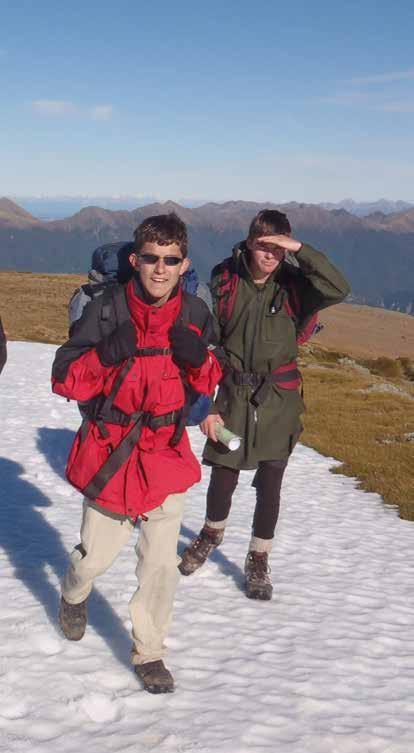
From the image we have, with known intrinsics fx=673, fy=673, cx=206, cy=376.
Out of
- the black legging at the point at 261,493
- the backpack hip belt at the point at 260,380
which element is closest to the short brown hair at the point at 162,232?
the backpack hip belt at the point at 260,380

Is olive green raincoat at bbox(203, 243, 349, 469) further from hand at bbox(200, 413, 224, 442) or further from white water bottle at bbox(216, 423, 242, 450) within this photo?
white water bottle at bbox(216, 423, 242, 450)

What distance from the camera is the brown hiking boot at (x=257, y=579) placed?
703 cm

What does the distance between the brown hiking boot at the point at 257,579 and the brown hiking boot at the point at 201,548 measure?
1.29 ft

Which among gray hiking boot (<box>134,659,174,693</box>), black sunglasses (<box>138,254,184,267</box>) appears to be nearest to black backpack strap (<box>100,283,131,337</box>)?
black sunglasses (<box>138,254,184,267</box>)

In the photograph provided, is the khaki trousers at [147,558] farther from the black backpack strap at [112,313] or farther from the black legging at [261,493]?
the black legging at [261,493]

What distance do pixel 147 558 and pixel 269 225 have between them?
2951 mm

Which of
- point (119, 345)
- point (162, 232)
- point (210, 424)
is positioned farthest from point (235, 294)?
point (119, 345)

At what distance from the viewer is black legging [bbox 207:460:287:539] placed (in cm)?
660

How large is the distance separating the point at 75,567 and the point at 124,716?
1067 mm

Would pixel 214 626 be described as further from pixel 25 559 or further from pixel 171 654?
pixel 25 559

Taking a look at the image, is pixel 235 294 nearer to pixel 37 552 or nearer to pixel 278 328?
pixel 278 328

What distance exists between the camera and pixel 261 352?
20.7 feet

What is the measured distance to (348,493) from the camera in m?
13.4

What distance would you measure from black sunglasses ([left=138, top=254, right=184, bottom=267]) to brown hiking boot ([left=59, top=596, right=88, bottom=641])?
2.77 metres
